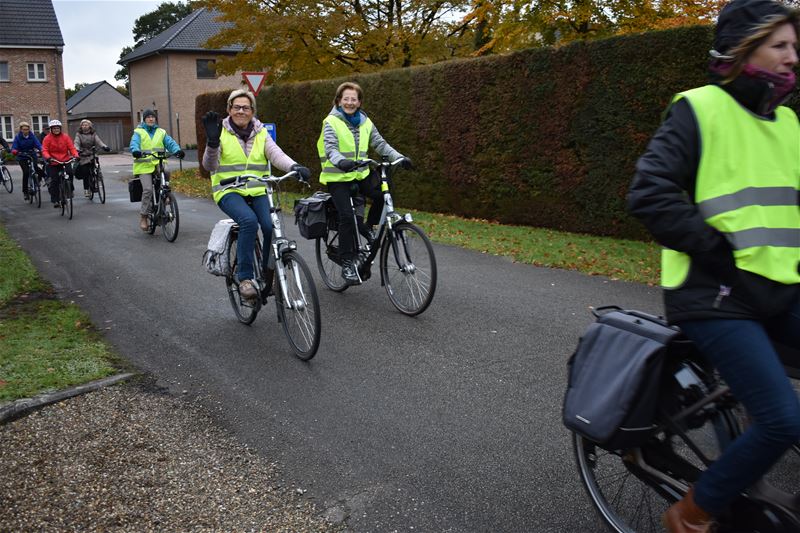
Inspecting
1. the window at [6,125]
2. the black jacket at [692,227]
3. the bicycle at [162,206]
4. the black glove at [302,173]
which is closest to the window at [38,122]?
the window at [6,125]

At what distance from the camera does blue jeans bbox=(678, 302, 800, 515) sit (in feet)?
7.80

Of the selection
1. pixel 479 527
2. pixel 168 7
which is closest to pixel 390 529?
pixel 479 527

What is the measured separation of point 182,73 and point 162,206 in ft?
155

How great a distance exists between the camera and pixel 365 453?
13.6 feet

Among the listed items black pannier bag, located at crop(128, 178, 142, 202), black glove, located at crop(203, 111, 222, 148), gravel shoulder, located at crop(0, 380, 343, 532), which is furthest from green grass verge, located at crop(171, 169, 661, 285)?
gravel shoulder, located at crop(0, 380, 343, 532)

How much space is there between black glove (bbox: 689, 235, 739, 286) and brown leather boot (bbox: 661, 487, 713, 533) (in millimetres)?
771

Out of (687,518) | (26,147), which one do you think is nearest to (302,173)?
(687,518)

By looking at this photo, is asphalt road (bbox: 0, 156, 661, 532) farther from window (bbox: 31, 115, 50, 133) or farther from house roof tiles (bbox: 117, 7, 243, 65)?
window (bbox: 31, 115, 50, 133)

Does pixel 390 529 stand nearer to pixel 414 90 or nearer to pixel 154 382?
pixel 154 382

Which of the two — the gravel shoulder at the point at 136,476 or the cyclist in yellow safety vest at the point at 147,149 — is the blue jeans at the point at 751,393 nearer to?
the gravel shoulder at the point at 136,476

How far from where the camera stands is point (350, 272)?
7.57 meters

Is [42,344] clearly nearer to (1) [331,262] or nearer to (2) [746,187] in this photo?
(1) [331,262]

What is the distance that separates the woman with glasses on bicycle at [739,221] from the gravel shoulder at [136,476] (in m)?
1.81

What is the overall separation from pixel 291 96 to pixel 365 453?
18.1 meters
